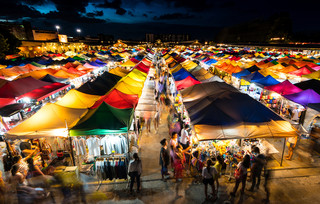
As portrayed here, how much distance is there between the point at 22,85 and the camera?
10484 mm

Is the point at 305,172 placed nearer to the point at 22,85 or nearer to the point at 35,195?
the point at 35,195

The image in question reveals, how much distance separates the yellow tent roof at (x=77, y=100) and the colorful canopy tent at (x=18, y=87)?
3.65 meters

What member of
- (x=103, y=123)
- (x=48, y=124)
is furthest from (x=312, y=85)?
(x=48, y=124)

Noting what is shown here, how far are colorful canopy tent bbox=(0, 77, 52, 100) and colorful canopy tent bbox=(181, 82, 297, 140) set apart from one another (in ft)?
32.2

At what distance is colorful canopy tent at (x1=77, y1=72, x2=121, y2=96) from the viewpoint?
32.0ft

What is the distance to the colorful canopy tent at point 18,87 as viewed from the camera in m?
9.76

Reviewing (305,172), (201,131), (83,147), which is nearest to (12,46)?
(83,147)

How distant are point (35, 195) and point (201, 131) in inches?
208

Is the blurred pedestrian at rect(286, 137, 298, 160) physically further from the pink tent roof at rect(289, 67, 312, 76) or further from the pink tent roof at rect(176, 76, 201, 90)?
the pink tent roof at rect(289, 67, 312, 76)

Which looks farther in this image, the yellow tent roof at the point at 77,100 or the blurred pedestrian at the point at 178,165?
the yellow tent roof at the point at 77,100

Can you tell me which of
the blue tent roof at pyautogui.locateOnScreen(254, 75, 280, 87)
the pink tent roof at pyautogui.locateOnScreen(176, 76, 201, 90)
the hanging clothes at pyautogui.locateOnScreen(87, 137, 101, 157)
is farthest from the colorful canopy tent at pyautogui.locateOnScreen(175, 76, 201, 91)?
the hanging clothes at pyautogui.locateOnScreen(87, 137, 101, 157)

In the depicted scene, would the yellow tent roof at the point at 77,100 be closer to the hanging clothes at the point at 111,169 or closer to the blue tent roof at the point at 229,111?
the hanging clothes at the point at 111,169

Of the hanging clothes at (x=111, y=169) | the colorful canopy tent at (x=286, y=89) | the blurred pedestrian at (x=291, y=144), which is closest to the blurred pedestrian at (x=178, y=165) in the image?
the hanging clothes at (x=111, y=169)

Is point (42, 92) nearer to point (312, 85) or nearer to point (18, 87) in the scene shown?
point (18, 87)
